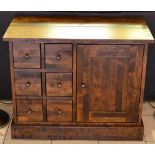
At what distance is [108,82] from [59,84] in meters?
0.28

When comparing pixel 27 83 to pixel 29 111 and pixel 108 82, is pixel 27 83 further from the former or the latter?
pixel 108 82

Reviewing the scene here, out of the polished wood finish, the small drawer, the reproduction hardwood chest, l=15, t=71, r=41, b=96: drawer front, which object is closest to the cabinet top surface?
the reproduction hardwood chest

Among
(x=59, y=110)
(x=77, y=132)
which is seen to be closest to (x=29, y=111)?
(x=59, y=110)

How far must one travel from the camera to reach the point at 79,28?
1.78 metres

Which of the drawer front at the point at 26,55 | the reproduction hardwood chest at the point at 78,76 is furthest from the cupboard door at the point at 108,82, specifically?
the drawer front at the point at 26,55

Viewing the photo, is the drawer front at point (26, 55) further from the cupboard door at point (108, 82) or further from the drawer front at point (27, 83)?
the cupboard door at point (108, 82)

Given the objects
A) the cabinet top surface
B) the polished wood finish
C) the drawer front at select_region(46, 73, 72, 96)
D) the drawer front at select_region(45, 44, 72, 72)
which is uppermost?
the cabinet top surface

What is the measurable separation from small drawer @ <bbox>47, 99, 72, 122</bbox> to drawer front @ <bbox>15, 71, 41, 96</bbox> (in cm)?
11

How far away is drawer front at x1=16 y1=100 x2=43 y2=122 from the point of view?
184 cm

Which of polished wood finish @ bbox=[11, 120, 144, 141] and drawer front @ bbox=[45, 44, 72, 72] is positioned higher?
drawer front @ bbox=[45, 44, 72, 72]

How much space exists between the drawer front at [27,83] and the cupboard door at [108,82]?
0.76 ft

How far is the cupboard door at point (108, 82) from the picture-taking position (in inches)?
67.0

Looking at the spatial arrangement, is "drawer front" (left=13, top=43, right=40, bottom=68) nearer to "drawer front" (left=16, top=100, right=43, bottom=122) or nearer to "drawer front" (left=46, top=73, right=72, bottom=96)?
"drawer front" (left=46, top=73, right=72, bottom=96)
